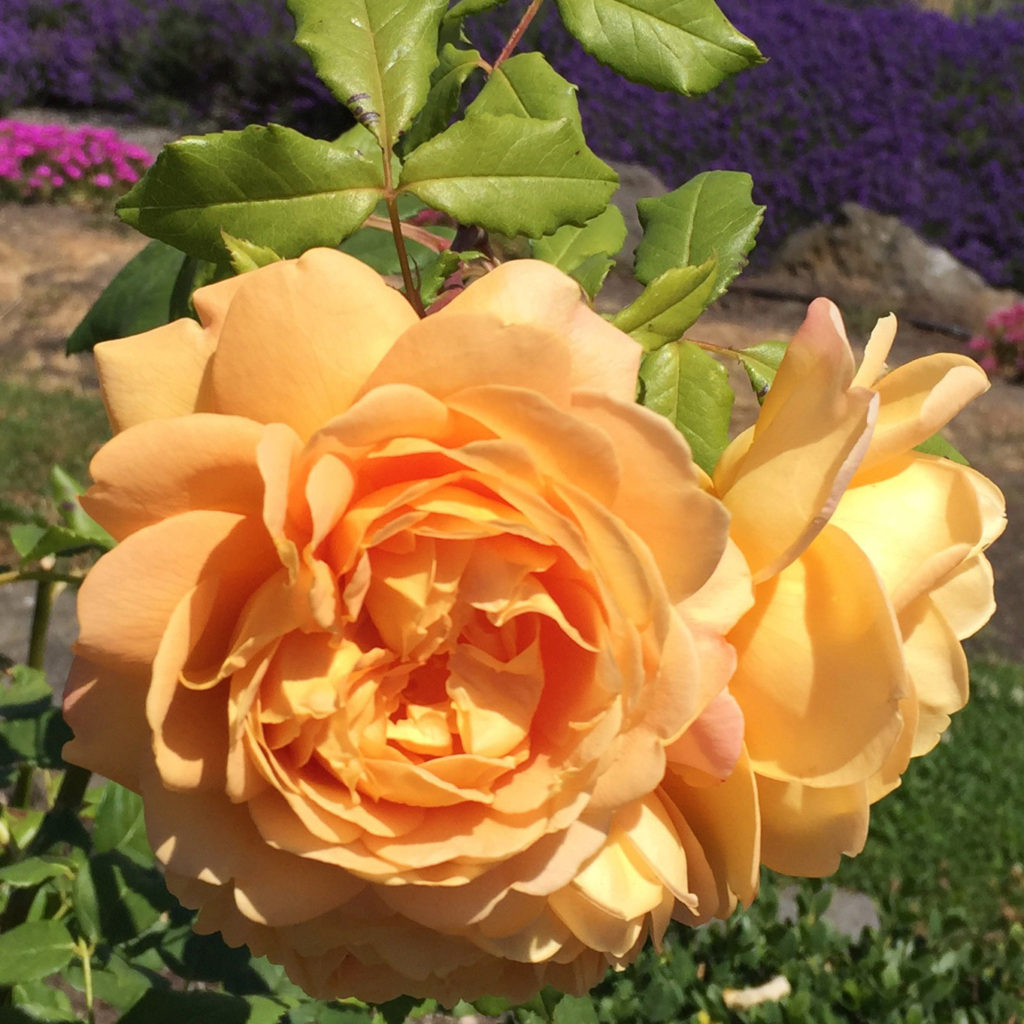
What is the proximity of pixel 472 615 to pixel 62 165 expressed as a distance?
281 inches

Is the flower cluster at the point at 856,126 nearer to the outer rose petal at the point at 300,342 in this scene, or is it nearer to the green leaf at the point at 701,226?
the green leaf at the point at 701,226

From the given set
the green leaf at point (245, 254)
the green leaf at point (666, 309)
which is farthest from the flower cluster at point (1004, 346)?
the green leaf at point (245, 254)

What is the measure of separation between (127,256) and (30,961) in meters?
5.59

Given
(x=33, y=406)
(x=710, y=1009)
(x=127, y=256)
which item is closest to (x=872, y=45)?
(x=127, y=256)

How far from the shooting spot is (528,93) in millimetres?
654

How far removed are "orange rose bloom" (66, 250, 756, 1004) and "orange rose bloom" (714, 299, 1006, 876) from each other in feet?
0.10

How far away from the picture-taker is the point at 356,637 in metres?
0.44

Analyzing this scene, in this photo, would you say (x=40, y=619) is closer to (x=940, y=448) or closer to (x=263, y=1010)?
(x=263, y=1010)

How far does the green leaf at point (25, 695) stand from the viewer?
1.03m

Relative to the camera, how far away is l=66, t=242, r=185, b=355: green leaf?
91 centimetres

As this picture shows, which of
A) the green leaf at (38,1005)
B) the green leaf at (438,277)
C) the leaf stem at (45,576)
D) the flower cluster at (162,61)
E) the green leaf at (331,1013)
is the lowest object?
the flower cluster at (162,61)

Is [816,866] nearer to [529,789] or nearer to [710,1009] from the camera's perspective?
[529,789]

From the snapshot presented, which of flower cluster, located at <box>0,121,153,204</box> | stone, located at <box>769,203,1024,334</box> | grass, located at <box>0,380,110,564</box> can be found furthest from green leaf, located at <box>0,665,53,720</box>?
stone, located at <box>769,203,1024,334</box>

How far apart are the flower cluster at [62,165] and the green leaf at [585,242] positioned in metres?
6.48
